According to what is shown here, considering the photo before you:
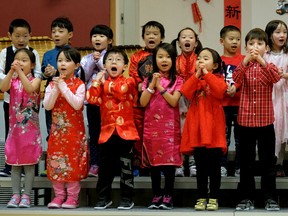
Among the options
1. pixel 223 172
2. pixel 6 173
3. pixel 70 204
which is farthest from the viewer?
pixel 6 173

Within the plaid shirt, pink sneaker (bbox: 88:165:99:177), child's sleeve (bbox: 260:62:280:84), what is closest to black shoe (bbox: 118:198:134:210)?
pink sneaker (bbox: 88:165:99:177)

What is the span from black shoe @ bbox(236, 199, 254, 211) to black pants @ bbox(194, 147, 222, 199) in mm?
161

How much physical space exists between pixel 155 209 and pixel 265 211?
713mm

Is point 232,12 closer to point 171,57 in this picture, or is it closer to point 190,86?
point 171,57

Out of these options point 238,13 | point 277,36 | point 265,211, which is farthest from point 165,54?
point 238,13

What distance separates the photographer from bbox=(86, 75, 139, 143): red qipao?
4.37 m

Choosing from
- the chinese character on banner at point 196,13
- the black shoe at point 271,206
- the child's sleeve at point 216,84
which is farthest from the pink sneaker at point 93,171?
the chinese character on banner at point 196,13

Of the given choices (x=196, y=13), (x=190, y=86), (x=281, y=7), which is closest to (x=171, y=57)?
(x=190, y=86)

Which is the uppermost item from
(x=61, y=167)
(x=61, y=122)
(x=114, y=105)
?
(x=114, y=105)

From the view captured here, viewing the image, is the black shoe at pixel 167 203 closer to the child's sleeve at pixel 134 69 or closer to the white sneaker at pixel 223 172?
the white sneaker at pixel 223 172

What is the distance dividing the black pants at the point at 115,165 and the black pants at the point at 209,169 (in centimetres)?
46

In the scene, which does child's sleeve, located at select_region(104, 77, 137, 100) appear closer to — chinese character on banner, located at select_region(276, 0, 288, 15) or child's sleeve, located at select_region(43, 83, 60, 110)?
child's sleeve, located at select_region(43, 83, 60, 110)

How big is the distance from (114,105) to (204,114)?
0.61m

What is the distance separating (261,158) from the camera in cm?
428
